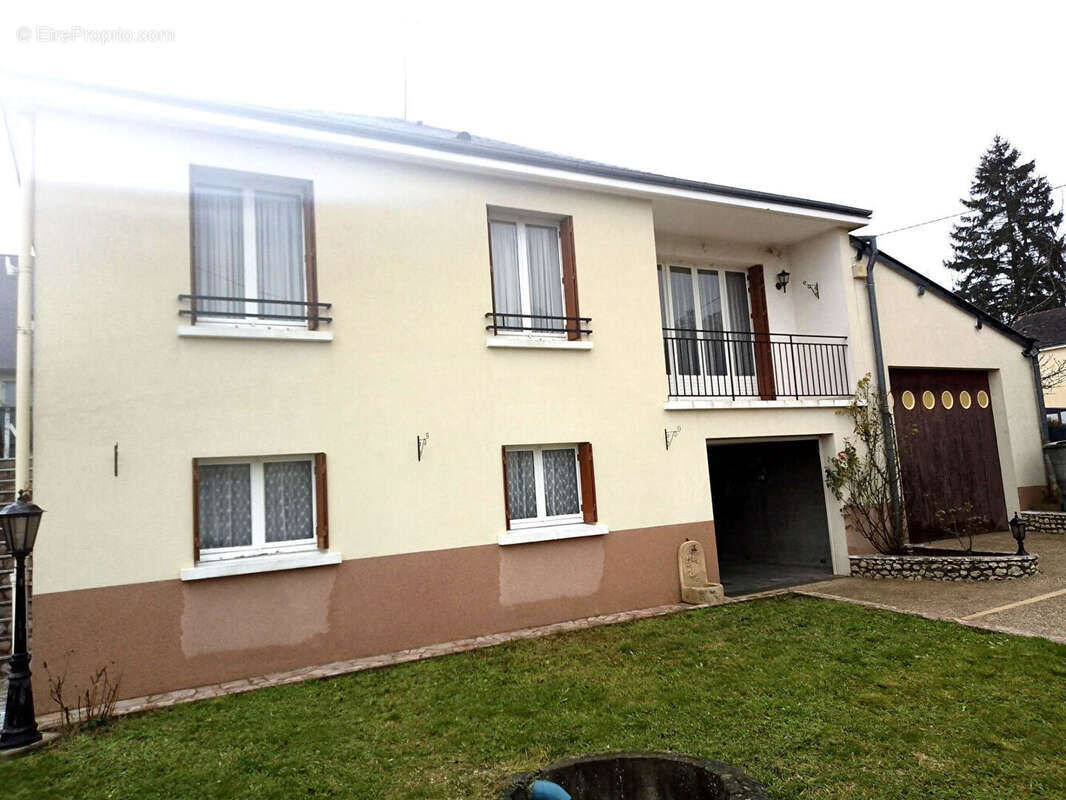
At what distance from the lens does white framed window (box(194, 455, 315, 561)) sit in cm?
671

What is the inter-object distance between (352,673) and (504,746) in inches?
93.4

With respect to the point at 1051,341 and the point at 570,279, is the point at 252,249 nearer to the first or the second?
the point at 570,279

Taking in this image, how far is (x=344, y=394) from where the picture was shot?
7.33 meters

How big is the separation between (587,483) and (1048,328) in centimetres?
2860

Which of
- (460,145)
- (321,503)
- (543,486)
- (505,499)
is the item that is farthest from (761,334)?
(321,503)

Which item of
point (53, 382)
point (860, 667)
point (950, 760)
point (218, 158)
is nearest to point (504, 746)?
point (950, 760)

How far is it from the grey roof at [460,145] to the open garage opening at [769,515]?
12.9 feet

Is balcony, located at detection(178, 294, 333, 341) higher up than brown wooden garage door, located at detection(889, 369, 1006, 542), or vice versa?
balcony, located at detection(178, 294, 333, 341)

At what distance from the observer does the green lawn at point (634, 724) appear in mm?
4105

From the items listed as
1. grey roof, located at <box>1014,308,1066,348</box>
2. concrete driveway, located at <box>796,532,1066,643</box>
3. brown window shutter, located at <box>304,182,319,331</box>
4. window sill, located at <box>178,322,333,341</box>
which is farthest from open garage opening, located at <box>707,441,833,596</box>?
grey roof, located at <box>1014,308,1066,348</box>

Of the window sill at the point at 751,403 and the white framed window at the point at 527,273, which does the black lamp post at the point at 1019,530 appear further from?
the white framed window at the point at 527,273

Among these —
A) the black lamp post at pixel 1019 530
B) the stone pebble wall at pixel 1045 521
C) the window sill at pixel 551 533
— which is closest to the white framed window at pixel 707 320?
the window sill at pixel 551 533

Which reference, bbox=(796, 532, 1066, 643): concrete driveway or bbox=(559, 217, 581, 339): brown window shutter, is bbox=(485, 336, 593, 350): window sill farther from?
bbox=(796, 532, 1066, 643): concrete driveway

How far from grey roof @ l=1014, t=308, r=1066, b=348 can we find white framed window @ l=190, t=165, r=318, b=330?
28.6 metres
